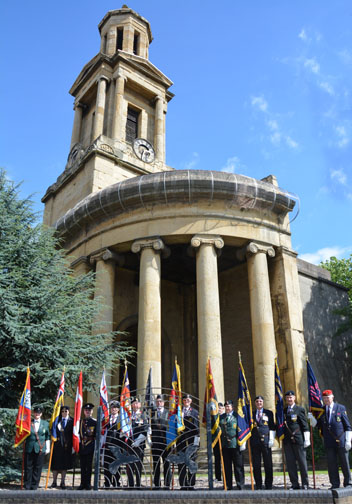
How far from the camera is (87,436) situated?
9.49 meters

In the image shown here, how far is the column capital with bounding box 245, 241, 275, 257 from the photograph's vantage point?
55.7 ft

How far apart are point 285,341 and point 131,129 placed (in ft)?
55.7

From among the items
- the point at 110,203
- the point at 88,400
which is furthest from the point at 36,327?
the point at 110,203

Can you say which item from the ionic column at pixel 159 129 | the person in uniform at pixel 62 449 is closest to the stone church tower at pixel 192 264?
the ionic column at pixel 159 129

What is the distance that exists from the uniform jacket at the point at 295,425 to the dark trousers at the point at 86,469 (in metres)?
3.89

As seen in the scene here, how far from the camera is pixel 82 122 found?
97.8ft

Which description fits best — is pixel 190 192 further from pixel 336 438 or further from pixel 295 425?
pixel 336 438

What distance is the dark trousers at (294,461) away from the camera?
8.56 m

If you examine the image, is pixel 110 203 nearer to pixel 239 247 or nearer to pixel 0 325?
pixel 239 247

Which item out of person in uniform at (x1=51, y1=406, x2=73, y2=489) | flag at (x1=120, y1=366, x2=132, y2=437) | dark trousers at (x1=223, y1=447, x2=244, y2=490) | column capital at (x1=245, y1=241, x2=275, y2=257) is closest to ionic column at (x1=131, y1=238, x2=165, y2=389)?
column capital at (x1=245, y1=241, x2=275, y2=257)

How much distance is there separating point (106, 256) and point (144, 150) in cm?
1082

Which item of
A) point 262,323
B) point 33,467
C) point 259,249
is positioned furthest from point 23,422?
point 259,249

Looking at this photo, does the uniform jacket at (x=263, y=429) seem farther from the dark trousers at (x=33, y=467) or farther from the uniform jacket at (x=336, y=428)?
the dark trousers at (x=33, y=467)

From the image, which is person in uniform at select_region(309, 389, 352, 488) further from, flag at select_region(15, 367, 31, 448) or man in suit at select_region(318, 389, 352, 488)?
flag at select_region(15, 367, 31, 448)
